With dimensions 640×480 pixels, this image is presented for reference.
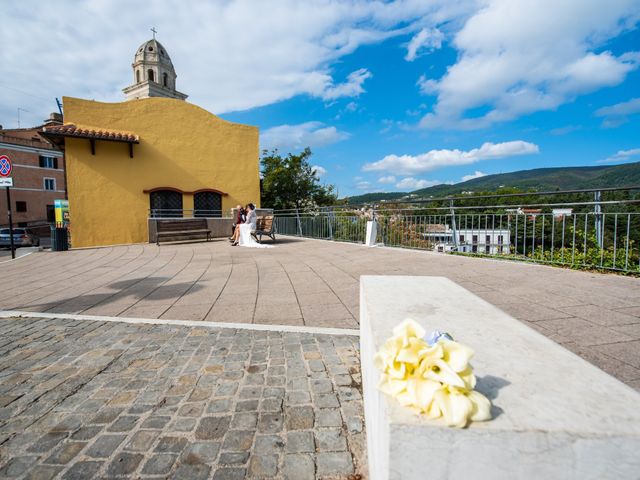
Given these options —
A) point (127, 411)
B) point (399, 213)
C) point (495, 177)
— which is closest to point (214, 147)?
point (399, 213)

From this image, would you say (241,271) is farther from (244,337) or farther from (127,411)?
(127,411)

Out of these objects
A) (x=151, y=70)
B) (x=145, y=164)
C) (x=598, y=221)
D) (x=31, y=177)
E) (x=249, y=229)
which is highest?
(x=151, y=70)

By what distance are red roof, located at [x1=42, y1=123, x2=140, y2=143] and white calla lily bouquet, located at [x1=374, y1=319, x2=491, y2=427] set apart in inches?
659

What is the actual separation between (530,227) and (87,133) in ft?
53.6

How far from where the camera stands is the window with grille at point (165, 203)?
1603 centimetres

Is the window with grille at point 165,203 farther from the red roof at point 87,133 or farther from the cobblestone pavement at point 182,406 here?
the cobblestone pavement at point 182,406

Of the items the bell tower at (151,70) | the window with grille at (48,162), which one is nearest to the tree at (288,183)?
the bell tower at (151,70)

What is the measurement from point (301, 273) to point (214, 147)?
14023 mm

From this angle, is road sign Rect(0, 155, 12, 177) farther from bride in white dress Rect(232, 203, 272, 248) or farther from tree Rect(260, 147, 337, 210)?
tree Rect(260, 147, 337, 210)

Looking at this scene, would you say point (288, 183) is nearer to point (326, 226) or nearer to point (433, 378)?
point (326, 226)

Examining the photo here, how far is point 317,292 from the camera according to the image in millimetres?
4816

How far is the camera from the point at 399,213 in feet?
30.9

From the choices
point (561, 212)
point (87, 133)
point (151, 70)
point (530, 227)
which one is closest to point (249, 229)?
point (530, 227)

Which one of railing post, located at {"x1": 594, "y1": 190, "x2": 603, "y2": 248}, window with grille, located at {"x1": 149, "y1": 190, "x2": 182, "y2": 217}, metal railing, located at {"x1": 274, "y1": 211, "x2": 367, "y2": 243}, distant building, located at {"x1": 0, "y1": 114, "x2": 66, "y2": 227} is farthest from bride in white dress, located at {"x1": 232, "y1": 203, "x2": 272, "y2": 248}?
distant building, located at {"x1": 0, "y1": 114, "x2": 66, "y2": 227}
